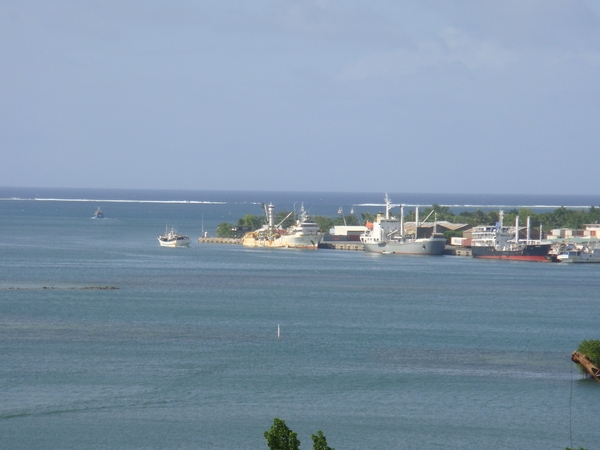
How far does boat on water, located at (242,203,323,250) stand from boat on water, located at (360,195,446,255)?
3039mm

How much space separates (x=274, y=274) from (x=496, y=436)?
27321mm

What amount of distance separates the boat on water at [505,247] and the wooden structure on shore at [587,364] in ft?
113

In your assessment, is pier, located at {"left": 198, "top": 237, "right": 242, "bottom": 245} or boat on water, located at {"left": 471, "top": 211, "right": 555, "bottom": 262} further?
pier, located at {"left": 198, "top": 237, "right": 242, "bottom": 245}

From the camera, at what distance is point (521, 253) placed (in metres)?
55.3

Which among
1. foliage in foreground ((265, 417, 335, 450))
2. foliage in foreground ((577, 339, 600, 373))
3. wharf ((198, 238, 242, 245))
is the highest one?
foliage in foreground ((265, 417, 335, 450))

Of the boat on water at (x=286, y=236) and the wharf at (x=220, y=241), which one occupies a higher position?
the boat on water at (x=286, y=236)

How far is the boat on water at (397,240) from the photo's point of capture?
2309 inches

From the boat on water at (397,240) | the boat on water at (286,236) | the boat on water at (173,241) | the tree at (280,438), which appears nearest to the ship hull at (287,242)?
the boat on water at (286,236)

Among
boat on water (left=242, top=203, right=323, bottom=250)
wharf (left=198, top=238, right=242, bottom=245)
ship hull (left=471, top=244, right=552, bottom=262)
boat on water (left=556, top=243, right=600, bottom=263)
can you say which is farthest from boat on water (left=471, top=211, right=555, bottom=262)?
wharf (left=198, top=238, right=242, bottom=245)

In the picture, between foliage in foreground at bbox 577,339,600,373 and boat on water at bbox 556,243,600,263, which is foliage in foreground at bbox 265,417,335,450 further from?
boat on water at bbox 556,243,600,263

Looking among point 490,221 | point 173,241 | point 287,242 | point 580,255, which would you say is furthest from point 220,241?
point 580,255

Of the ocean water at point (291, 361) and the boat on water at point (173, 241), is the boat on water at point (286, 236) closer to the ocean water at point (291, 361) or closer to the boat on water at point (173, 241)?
the boat on water at point (173, 241)

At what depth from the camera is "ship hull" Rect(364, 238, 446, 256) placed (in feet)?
192

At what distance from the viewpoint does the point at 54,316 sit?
27.3 metres
